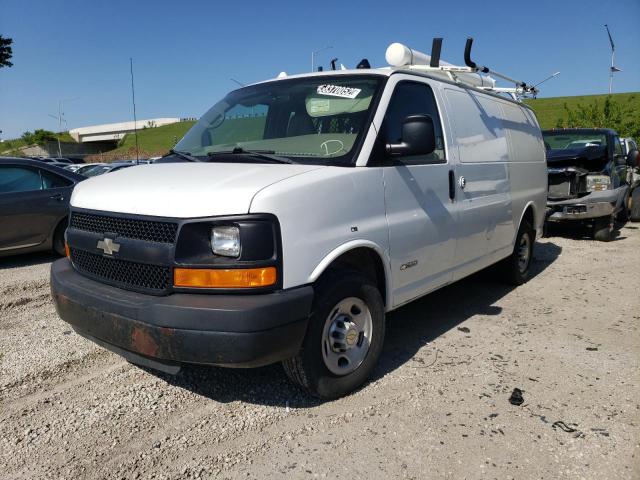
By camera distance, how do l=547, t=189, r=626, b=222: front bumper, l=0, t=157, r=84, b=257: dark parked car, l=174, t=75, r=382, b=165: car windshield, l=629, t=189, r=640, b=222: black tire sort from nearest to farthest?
1. l=174, t=75, r=382, b=165: car windshield
2. l=0, t=157, r=84, b=257: dark parked car
3. l=547, t=189, r=626, b=222: front bumper
4. l=629, t=189, r=640, b=222: black tire

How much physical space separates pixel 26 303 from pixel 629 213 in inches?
461

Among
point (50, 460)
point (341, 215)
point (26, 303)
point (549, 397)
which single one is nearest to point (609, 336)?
point (549, 397)

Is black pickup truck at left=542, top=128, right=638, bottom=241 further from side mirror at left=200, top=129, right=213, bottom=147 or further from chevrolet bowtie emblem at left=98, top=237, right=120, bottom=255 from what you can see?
chevrolet bowtie emblem at left=98, top=237, right=120, bottom=255

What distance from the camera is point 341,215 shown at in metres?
3.01

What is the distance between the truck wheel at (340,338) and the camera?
2.93 metres

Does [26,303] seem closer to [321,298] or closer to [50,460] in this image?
[50,460]

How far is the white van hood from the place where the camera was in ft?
8.59

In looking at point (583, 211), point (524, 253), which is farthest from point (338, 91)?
point (583, 211)

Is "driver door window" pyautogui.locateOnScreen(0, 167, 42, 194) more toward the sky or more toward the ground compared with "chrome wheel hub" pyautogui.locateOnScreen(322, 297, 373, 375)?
more toward the sky

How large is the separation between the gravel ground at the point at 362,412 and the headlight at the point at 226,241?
105 centimetres

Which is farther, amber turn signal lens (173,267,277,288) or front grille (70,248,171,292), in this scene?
front grille (70,248,171,292)

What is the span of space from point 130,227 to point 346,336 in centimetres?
143

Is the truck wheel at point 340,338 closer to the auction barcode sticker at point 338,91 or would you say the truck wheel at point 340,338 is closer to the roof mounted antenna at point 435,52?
the auction barcode sticker at point 338,91

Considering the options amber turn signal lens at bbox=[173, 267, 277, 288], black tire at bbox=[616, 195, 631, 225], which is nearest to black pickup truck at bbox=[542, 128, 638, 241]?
black tire at bbox=[616, 195, 631, 225]
